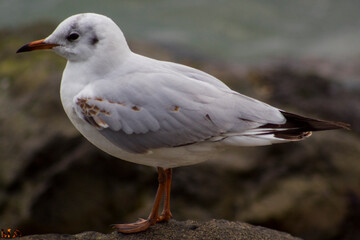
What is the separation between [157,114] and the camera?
3.44 meters

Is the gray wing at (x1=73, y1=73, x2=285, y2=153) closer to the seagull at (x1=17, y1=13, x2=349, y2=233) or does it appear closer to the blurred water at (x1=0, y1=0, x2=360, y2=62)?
the seagull at (x1=17, y1=13, x2=349, y2=233)

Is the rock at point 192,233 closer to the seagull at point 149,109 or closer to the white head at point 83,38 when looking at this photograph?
the seagull at point 149,109

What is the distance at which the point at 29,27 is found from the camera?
914 centimetres

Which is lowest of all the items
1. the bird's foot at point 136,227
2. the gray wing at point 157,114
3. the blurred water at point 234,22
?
the blurred water at point 234,22

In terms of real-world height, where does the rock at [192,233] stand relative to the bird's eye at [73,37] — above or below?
below

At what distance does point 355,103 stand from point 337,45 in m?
6.32

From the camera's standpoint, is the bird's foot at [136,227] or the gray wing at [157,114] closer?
the gray wing at [157,114]

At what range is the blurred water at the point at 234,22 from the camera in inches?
548

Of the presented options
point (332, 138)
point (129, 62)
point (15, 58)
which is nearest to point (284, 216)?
point (332, 138)

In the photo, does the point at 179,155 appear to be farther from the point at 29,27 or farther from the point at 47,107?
the point at 29,27

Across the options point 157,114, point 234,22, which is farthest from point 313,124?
point 234,22

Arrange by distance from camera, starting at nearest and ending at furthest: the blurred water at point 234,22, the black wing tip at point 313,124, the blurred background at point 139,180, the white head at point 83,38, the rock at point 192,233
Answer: the black wing tip at point 313,124 → the white head at point 83,38 → the rock at point 192,233 → the blurred background at point 139,180 → the blurred water at point 234,22

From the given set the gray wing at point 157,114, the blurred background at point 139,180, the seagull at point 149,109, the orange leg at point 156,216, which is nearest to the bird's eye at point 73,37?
the seagull at point 149,109

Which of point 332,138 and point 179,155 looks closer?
point 179,155
